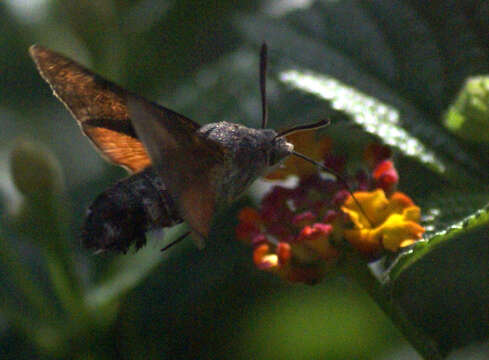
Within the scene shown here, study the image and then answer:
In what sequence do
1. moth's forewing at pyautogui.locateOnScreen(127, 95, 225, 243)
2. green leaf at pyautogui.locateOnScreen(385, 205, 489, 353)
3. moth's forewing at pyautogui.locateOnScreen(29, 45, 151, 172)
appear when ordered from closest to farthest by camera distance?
moth's forewing at pyautogui.locateOnScreen(127, 95, 225, 243) < moth's forewing at pyautogui.locateOnScreen(29, 45, 151, 172) < green leaf at pyautogui.locateOnScreen(385, 205, 489, 353)

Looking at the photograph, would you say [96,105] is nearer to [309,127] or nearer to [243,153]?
[243,153]

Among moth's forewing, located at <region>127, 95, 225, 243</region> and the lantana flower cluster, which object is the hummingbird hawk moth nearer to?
moth's forewing, located at <region>127, 95, 225, 243</region>

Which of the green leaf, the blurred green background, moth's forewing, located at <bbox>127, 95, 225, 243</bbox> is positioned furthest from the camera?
the blurred green background

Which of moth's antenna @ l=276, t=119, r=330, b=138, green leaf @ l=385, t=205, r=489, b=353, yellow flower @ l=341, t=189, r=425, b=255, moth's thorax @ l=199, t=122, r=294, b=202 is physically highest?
moth's thorax @ l=199, t=122, r=294, b=202

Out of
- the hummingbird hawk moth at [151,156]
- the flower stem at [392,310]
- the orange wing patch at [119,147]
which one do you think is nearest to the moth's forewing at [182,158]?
the hummingbird hawk moth at [151,156]

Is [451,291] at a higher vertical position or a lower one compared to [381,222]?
lower

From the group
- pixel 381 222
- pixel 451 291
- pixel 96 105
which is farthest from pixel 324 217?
pixel 96 105

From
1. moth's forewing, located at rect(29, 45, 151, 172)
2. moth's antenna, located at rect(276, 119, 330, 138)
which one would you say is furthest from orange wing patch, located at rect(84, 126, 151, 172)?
moth's antenna, located at rect(276, 119, 330, 138)

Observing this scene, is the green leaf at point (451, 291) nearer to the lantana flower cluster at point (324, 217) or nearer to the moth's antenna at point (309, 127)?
the lantana flower cluster at point (324, 217)
